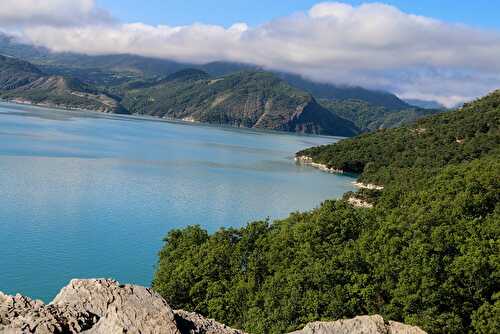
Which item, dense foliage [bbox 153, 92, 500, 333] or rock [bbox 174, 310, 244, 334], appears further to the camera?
dense foliage [bbox 153, 92, 500, 333]

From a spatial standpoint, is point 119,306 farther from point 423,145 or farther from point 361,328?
point 423,145

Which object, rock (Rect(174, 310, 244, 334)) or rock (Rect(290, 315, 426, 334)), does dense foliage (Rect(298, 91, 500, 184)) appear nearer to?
rock (Rect(290, 315, 426, 334))

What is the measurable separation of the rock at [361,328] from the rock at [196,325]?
1.30m

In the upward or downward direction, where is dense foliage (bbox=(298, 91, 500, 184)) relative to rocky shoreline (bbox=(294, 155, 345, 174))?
upward

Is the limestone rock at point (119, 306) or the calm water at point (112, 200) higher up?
the limestone rock at point (119, 306)

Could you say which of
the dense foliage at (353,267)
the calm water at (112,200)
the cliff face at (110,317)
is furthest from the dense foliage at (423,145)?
the cliff face at (110,317)

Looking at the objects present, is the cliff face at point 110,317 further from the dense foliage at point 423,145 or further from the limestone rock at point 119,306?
the dense foliage at point 423,145

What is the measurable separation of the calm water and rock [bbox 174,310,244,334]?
31.5 metres

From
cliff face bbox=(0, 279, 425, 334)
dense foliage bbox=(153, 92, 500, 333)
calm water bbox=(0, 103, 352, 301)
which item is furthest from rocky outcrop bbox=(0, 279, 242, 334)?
calm water bbox=(0, 103, 352, 301)

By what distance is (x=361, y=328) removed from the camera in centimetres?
789

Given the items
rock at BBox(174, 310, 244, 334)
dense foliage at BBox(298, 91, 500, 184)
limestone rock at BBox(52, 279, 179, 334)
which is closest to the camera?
limestone rock at BBox(52, 279, 179, 334)

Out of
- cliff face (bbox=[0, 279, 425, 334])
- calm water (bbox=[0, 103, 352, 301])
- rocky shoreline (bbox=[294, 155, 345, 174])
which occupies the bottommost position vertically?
calm water (bbox=[0, 103, 352, 301])

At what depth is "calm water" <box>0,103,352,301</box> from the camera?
143ft

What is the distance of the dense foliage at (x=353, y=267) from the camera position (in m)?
23.5
